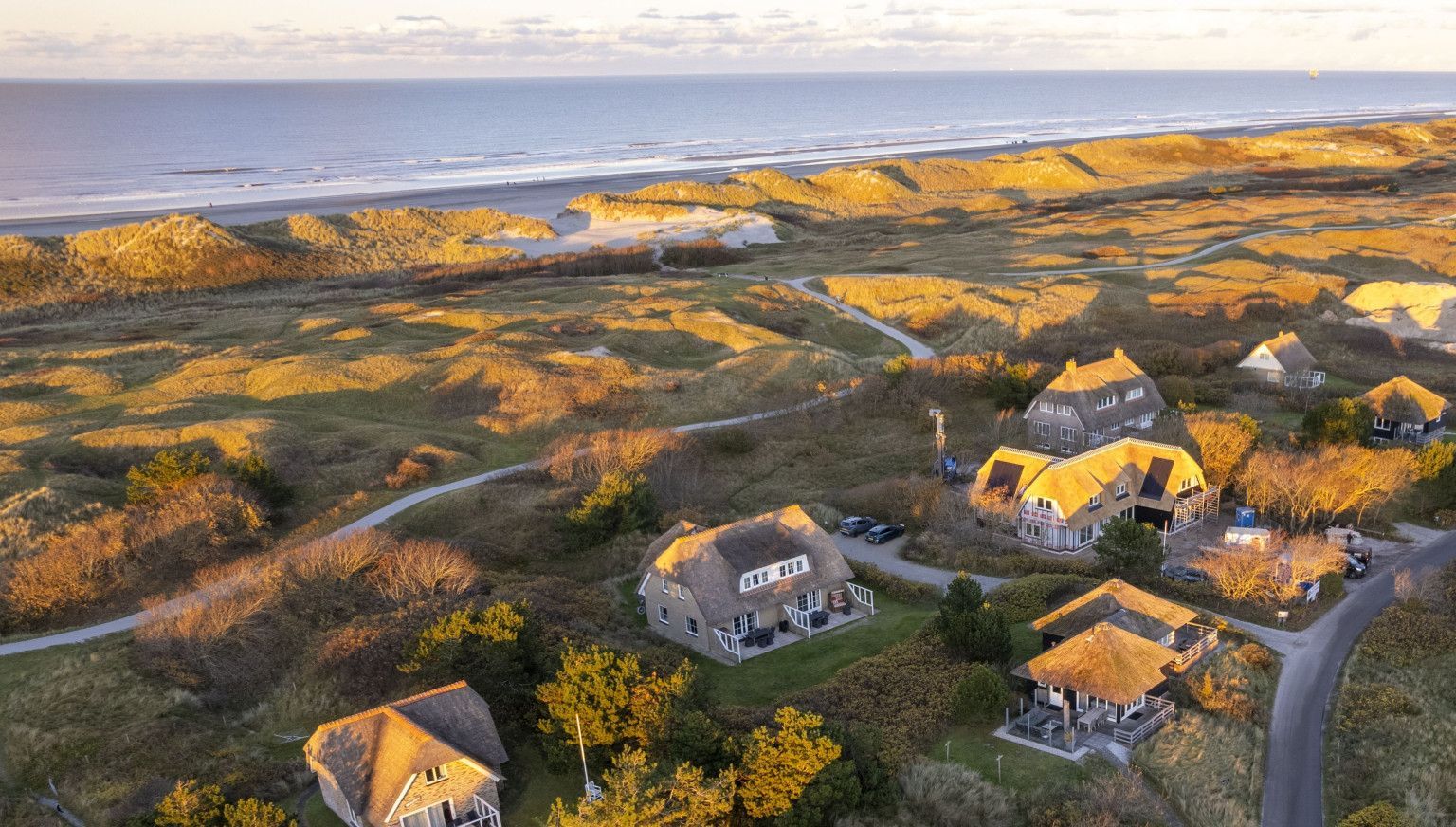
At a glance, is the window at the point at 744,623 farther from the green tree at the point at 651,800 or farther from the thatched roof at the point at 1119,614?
the green tree at the point at 651,800

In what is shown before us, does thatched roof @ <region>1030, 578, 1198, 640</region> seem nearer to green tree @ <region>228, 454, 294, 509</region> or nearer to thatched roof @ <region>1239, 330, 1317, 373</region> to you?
green tree @ <region>228, 454, 294, 509</region>

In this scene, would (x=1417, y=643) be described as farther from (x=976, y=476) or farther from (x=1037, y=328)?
(x=1037, y=328)

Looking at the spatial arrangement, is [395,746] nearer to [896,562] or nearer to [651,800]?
[651,800]

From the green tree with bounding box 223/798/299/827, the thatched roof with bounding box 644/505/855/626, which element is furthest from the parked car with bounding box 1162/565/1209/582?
the green tree with bounding box 223/798/299/827

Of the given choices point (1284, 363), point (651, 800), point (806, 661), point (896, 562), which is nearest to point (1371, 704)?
point (806, 661)

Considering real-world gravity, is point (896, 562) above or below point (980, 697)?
below

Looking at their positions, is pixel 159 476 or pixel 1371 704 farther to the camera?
pixel 159 476

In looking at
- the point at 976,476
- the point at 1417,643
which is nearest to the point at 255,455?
the point at 976,476

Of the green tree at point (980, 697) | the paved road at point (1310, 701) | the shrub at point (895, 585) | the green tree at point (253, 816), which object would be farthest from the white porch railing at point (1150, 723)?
the green tree at point (253, 816)
